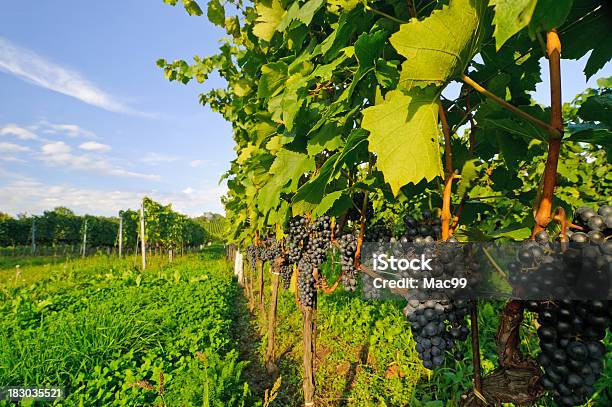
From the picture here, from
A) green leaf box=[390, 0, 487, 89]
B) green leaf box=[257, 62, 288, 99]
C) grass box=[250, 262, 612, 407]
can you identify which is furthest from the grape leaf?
grass box=[250, 262, 612, 407]

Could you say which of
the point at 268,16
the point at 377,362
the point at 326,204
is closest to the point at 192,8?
the point at 268,16

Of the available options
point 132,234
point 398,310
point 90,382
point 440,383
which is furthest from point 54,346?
point 132,234

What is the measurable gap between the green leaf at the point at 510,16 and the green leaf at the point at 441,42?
0.64 feet

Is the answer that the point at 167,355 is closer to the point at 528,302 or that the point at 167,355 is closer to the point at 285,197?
the point at 285,197

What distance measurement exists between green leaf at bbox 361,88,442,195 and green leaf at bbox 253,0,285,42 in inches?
49.5

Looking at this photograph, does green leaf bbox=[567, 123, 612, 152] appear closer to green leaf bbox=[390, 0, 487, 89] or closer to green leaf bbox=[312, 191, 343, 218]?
green leaf bbox=[390, 0, 487, 89]

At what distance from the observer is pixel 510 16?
1.95 feet

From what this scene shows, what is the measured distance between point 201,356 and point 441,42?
3.32 m

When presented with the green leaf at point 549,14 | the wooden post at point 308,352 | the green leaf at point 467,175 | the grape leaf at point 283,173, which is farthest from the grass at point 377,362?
the green leaf at point 549,14

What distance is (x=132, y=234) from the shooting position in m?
31.7

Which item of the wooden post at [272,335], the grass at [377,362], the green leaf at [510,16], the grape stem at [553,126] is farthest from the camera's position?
the wooden post at [272,335]

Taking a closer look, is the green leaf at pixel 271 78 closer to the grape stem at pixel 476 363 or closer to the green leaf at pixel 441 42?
the green leaf at pixel 441 42

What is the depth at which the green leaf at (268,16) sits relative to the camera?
1.89 m

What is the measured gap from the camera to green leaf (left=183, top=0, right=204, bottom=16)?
3275mm
